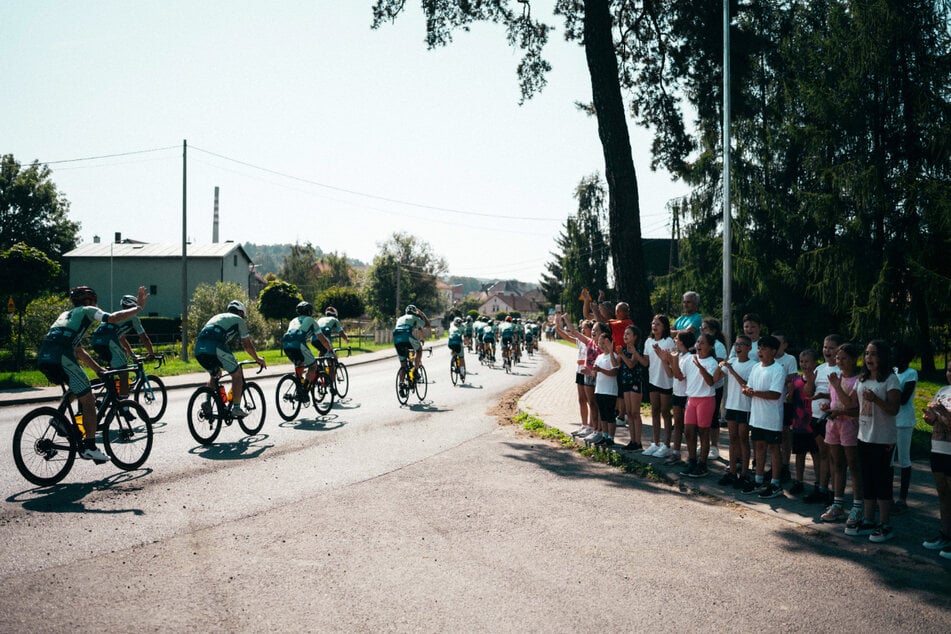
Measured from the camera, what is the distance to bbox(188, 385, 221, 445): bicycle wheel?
9078 millimetres

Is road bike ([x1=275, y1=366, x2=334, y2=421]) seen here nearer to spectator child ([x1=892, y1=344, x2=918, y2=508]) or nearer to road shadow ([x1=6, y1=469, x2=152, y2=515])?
road shadow ([x1=6, y1=469, x2=152, y2=515])

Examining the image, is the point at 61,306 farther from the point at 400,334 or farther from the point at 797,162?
the point at 797,162

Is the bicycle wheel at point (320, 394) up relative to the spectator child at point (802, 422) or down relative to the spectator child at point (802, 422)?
down

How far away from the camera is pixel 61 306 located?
26.1 m

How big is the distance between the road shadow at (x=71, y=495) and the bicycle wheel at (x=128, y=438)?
0.25 meters

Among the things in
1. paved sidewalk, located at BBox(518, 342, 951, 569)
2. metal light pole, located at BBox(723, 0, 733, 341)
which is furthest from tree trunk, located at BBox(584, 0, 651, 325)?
paved sidewalk, located at BBox(518, 342, 951, 569)

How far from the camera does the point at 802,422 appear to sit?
6727mm

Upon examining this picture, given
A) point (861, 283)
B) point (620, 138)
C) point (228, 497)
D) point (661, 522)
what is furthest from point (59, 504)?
point (861, 283)

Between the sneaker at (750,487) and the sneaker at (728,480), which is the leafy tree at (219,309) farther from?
the sneaker at (750,487)

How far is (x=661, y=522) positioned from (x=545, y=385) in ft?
41.5

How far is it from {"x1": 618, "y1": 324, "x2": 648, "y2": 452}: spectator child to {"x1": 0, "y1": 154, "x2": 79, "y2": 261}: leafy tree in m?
64.3

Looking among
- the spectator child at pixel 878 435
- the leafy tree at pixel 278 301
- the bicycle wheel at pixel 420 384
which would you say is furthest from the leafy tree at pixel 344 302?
the spectator child at pixel 878 435

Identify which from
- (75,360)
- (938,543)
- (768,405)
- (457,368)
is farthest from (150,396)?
(938,543)

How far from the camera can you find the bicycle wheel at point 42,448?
6656 millimetres
